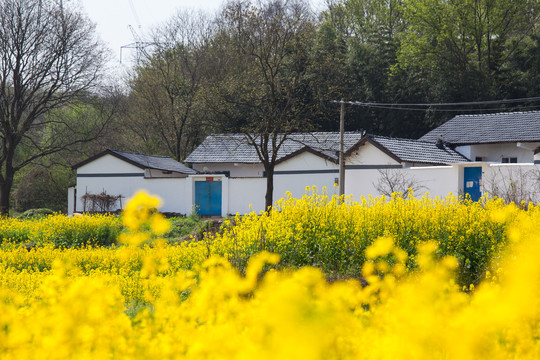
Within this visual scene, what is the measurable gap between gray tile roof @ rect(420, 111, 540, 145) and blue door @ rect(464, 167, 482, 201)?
9.12 metres

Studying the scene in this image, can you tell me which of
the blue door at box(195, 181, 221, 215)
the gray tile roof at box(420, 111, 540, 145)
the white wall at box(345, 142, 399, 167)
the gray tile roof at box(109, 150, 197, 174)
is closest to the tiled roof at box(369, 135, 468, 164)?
the white wall at box(345, 142, 399, 167)

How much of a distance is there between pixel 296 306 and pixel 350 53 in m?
41.2

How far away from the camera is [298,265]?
8.84 metres

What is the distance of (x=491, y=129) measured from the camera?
105 ft

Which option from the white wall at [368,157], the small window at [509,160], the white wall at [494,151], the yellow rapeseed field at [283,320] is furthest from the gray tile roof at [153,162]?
the yellow rapeseed field at [283,320]

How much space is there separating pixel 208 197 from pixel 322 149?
626cm

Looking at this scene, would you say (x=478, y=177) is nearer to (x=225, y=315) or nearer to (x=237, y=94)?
(x=237, y=94)

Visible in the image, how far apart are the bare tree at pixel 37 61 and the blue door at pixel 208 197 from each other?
672 cm

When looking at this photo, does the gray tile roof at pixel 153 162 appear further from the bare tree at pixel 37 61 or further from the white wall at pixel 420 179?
the white wall at pixel 420 179

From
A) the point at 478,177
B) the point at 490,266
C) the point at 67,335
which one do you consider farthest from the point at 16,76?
the point at 67,335

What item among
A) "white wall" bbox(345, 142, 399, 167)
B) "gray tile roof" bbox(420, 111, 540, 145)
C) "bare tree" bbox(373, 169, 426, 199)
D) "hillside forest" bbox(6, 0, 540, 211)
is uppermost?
"hillside forest" bbox(6, 0, 540, 211)

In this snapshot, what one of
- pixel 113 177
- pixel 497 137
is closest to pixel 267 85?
pixel 113 177

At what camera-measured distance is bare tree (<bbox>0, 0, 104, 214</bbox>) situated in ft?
83.1

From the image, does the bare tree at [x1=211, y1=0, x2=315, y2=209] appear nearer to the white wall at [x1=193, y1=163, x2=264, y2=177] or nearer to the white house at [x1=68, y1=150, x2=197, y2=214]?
the white wall at [x1=193, y1=163, x2=264, y2=177]
